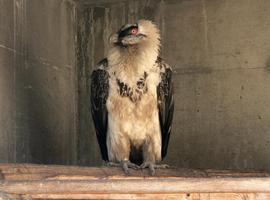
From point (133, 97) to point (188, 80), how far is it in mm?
1310

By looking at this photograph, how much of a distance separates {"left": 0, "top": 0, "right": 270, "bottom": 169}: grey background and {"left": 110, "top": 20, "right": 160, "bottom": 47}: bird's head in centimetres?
77

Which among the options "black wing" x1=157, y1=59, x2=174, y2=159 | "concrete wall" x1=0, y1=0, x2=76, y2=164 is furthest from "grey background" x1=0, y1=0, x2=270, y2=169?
"black wing" x1=157, y1=59, x2=174, y2=159

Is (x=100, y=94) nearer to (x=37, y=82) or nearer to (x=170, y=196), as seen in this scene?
(x=37, y=82)

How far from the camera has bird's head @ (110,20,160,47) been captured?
504cm

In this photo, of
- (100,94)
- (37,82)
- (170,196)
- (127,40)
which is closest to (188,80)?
(127,40)

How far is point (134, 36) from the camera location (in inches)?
200

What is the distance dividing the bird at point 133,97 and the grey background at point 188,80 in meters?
0.70

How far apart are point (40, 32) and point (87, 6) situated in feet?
3.37

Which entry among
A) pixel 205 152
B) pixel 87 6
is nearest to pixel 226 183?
pixel 205 152

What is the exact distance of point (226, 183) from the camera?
9.58ft

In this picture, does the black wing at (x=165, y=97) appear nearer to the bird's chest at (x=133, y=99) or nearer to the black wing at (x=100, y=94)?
the bird's chest at (x=133, y=99)

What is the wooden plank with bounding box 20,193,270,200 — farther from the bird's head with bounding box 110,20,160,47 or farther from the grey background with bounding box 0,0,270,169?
the grey background with bounding box 0,0,270,169

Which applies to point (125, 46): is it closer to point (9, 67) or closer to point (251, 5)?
point (9, 67)

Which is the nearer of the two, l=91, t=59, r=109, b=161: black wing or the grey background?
l=91, t=59, r=109, b=161: black wing
